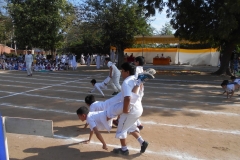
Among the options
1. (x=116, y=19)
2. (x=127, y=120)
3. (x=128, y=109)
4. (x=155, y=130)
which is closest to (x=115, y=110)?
(x=127, y=120)

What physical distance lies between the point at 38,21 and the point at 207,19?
1491 centimetres

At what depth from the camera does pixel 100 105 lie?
5449 mm

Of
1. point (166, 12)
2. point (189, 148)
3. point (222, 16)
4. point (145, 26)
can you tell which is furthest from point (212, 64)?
point (189, 148)

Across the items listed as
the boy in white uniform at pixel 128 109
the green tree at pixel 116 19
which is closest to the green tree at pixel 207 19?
the green tree at pixel 116 19

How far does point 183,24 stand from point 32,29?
44.7ft

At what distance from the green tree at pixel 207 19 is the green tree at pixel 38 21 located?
29.5 feet

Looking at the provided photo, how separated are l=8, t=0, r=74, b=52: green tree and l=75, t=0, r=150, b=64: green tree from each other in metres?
2.81

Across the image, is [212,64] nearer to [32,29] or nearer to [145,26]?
[145,26]

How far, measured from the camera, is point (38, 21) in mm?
24031

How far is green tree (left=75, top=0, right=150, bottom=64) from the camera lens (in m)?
23.8

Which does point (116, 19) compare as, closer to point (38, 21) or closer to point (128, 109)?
point (38, 21)

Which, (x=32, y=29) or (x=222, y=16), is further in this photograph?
(x=32, y=29)

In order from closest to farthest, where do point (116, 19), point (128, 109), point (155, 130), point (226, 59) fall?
1. point (128, 109)
2. point (155, 130)
3. point (226, 59)
4. point (116, 19)

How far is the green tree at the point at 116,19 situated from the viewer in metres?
23.8
